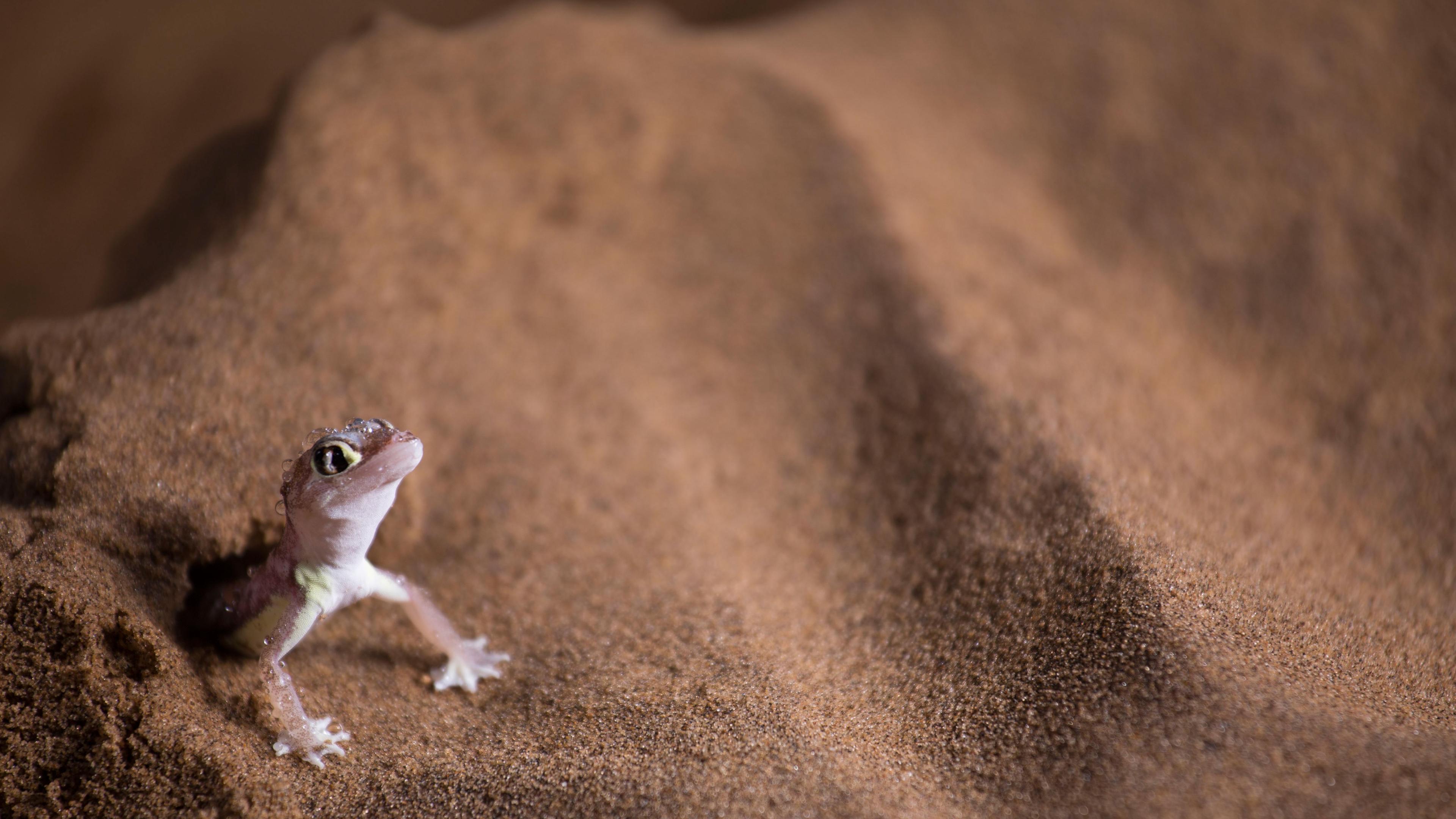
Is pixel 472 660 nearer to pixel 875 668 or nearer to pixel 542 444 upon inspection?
pixel 542 444

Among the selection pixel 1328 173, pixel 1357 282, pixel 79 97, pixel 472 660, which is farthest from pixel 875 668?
pixel 79 97

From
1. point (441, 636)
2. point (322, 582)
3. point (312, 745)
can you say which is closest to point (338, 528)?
point (322, 582)

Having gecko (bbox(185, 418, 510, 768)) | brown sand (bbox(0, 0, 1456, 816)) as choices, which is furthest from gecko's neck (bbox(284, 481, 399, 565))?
brown sand (bbox(0, 0, 1456, 816))

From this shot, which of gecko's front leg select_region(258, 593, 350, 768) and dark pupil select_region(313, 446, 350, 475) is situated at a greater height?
dark pupil select_region(313, 446, 350, 475)

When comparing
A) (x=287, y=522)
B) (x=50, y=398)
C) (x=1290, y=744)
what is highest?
(x=50, y=398)

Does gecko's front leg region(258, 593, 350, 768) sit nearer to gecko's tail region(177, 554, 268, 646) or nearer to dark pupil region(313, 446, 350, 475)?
gecko's tail region(177, 554, 268, 646)

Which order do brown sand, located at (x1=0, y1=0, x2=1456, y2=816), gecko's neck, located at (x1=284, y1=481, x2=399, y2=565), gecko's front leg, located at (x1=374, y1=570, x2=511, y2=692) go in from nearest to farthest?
brown sand, located at (x1=0, y1=0, x2=1456, y2=816) < gecko's neck, located at (x1=284, y1=481, x2=399, y2=565) < gecko's front leg, located at (x1=374, y1=570, x2=511, y2=692)

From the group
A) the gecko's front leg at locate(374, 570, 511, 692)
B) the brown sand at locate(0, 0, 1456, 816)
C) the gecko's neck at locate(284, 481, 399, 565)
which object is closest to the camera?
the brown sand at locate(0, 0, 1456, 816)

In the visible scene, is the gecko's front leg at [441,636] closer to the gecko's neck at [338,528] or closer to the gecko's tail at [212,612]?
the gecko's neck at [338,528]
